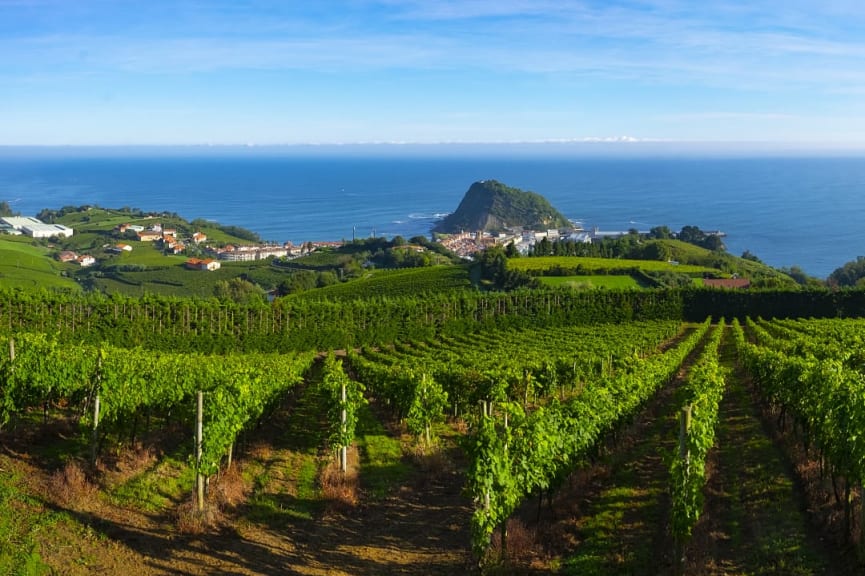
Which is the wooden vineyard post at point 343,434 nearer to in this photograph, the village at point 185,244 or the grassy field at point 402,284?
the grassy field at point 402,284

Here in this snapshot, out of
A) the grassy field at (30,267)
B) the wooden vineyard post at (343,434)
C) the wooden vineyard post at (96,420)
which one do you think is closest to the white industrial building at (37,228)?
the grassy field at (30,267)

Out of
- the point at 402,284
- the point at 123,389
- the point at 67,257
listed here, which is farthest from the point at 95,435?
the point at 67,257

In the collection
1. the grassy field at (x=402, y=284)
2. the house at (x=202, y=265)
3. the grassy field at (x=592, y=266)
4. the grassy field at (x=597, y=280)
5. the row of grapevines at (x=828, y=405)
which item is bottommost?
the house at (x=202, y=265)

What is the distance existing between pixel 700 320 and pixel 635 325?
1304 centimetres

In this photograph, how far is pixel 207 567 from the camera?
37.5 ft

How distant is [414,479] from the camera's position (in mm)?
16734

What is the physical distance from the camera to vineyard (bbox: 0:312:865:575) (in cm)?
1155

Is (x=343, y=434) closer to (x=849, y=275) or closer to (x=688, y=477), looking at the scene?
(x=688, y=477)

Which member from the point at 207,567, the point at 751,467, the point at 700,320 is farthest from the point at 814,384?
the point at 700,320

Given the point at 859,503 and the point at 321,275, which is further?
the point at 321,275

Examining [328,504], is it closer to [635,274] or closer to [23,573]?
[23,573]

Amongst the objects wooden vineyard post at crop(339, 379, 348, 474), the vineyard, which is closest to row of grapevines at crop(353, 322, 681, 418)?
the vineyard

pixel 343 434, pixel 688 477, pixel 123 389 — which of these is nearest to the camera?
pixel 688 477

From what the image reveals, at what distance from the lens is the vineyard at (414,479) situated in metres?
11.6
